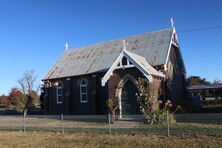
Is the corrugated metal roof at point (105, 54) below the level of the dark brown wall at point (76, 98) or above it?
above

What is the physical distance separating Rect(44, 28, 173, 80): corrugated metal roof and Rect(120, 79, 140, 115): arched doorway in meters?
3.94

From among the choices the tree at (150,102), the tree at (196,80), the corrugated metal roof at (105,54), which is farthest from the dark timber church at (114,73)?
the tree at (196,80)

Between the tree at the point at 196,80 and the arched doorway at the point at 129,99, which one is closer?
the arched doorway at the point at 129,99

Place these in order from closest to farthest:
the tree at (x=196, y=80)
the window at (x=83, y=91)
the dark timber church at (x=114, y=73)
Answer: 1. the dark timber church at (x=114, y=73)
2. the window at (x=83, y=91)
3. the tree at (x=196, y=80)

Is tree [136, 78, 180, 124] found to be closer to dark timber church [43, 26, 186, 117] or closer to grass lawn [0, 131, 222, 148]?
dark timber church [43, 26, 186, 117]

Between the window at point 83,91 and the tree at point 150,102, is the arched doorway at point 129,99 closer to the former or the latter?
the tree at point 150,102

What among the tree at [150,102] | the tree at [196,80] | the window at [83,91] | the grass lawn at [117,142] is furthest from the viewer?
the tree at [196,80]

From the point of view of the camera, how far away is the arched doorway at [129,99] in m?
20.8

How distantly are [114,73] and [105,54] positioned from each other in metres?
8.60

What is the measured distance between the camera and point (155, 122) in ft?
52.7

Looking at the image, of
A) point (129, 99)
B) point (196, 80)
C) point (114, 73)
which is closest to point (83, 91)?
point (114, 73)

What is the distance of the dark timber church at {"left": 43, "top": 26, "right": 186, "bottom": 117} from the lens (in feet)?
67.6

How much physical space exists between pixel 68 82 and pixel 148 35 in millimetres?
11869

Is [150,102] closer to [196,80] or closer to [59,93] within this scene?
[59,93]
